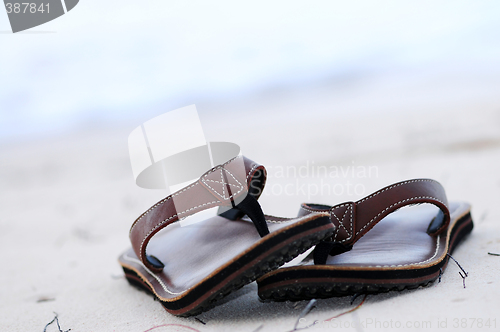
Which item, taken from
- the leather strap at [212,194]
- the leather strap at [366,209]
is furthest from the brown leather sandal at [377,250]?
the leather strap at [212,194]

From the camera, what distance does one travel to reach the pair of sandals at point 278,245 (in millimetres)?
905

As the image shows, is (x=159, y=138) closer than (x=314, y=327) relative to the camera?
No

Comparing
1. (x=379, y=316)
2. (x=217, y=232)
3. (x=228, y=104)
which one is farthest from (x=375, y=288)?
(x=228, y=104)

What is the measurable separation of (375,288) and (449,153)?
2665 mm

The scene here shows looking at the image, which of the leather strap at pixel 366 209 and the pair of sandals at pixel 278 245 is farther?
the leather strap at pixel 366 209

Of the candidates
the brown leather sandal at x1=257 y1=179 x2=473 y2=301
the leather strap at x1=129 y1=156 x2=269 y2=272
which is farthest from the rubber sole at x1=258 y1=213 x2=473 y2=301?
the leather strap at x1=129 y1=156 x2=269 y2=272

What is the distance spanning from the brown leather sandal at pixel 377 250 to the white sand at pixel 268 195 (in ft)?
0.15

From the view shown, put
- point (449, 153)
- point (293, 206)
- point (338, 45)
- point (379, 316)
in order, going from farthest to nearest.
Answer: point (338, 45) < point (449, 153) < point (293, 206) < point (379, 316)

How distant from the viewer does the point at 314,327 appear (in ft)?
2.85

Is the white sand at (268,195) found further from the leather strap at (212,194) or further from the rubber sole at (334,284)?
the leather strap at (212,194)

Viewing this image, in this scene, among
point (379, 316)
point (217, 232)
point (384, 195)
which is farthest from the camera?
point (217, 232)

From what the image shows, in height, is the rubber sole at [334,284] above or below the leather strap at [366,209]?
below

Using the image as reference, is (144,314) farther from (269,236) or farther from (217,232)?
(269,236)

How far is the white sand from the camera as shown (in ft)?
3.20
